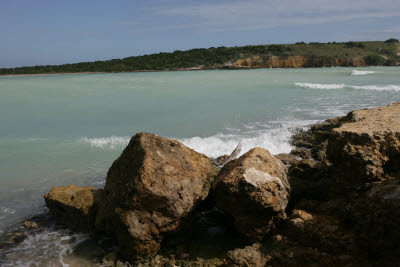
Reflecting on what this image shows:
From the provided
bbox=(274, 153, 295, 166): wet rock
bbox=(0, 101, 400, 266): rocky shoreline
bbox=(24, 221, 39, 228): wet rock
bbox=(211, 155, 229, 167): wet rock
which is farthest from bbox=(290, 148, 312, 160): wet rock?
bbox=(24, 221, 39, 228): wet rock

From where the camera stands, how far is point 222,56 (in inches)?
2442

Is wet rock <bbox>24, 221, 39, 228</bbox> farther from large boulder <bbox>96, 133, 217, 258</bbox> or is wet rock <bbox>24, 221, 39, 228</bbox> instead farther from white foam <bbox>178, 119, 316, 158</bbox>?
white foam <bbox>178, 119, 316, 158</bbox>

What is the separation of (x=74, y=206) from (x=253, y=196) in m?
2.61

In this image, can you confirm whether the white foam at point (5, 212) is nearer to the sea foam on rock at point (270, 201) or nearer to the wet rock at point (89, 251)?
the sea foam on rock at point (270, 201)

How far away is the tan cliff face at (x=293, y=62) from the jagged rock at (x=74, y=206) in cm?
5360

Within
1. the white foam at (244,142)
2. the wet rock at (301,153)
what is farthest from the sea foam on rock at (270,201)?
the white foam at (244,142)

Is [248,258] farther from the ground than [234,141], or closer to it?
closer to it

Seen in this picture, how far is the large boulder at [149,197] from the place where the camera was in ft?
12.6

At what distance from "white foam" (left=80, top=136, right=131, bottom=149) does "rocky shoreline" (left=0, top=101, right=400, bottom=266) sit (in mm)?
4839

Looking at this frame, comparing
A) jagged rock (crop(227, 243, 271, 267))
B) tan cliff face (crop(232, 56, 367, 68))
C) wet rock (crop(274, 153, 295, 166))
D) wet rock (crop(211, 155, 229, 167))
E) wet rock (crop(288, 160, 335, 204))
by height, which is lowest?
jagged rock (crop(227, 243, 271, 267))

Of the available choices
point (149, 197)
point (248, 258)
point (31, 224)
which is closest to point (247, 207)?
point (248, 258)

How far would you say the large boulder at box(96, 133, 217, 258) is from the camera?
3832 millimetres

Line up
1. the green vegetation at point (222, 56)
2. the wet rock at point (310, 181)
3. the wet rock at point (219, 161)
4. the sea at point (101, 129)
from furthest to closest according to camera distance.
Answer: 1. the green vegetation at point (222, 56)
2. the wet rock at point (219, 161)
3. the sea at point (101, 129)
4. the wet rock at point (310, 181)

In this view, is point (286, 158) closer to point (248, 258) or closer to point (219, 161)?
point (219, 161)
